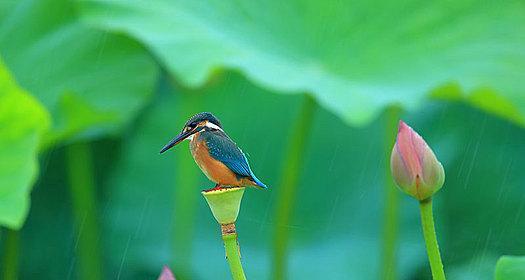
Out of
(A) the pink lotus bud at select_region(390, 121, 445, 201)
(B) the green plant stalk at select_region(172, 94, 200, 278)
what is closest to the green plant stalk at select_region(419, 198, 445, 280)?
(A) the pink lotus bud at select_region(390, 121, 445, 201)

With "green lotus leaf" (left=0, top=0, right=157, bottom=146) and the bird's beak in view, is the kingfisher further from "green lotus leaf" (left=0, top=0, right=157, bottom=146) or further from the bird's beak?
"green lotus leaf" (left=0, top=0, right=157, bottom=146)

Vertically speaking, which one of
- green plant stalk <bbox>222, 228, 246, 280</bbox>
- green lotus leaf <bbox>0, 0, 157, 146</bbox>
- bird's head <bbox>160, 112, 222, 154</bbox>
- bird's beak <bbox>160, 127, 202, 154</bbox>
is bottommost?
green plant stalk <bbox>222, 228, 246, 280</bbox>

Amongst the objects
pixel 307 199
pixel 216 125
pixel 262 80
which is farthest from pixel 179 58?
pixel 307 199

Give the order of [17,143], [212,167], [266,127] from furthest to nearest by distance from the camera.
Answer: [266,127], [17,143], [212,167]

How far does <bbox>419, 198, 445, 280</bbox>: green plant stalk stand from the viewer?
615 millimetres

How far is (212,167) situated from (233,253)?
0.07 metres

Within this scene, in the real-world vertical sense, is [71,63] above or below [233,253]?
above

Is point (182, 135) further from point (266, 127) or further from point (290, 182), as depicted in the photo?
point (266, 127)

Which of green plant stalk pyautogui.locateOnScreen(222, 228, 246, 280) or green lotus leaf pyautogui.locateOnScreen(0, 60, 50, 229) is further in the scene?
green lotus leaf pyautogui.locateOnScreen(0, 60, 50, 229)

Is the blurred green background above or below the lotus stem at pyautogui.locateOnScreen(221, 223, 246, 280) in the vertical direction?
above

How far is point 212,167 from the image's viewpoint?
474mm

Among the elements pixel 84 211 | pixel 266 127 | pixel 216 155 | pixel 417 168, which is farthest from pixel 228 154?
pixel 266 127

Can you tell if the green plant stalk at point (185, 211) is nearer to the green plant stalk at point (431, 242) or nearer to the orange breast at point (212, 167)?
the green plant stalk at point (431, 242)

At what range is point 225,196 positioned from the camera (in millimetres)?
507
